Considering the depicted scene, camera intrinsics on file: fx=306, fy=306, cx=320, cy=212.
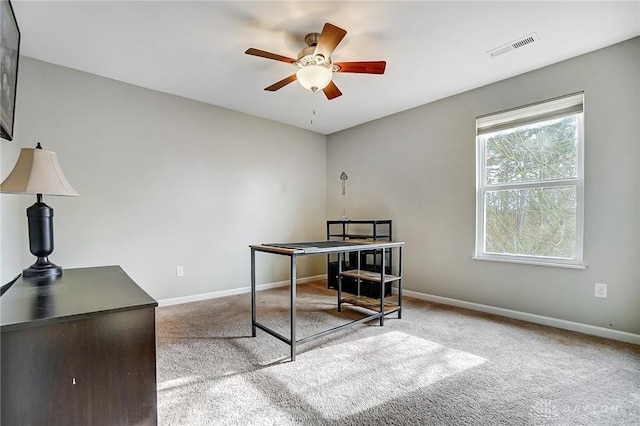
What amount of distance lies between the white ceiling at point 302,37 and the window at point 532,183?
0.50 m

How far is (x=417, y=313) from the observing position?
3.33 meters

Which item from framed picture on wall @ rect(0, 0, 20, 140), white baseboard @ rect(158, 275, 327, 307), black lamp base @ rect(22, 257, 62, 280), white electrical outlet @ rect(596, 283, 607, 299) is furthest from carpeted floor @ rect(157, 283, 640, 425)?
framed picture on wall @ rect(0, 0, 20, 140)

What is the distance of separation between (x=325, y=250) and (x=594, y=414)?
1809 mm

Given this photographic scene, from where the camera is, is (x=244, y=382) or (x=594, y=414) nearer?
(x=594, y=414)

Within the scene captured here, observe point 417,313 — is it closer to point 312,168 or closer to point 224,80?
point 312,168

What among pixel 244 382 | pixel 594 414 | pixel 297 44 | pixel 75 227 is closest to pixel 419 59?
pixel 297 44

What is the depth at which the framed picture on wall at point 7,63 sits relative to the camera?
162 cm

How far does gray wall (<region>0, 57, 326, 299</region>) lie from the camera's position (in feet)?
9.51

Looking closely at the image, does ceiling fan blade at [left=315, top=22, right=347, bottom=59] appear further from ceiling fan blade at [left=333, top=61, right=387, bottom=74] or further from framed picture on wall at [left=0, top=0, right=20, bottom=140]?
framed picture on wall at [left=0, top=0, right=20, bottom=140]

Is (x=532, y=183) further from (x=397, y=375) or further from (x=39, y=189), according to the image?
(x=39, y=189)

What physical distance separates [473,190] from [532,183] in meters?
0.56

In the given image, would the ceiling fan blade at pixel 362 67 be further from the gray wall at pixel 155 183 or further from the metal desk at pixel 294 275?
the gray wall at pixel 155 183

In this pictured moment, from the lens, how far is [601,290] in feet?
8.62

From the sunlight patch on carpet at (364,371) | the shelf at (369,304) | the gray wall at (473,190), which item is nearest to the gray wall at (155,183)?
the gray wall at (473,190)
